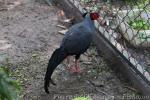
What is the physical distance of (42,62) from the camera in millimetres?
3506

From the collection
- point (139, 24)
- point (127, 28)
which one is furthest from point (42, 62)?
point (139, 24)

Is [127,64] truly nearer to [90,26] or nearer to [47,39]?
[90,26]

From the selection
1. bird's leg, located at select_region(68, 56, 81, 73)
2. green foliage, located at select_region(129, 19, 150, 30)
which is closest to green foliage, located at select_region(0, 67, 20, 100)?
bird's leg, located at select_region(68, 56, 81, 73)

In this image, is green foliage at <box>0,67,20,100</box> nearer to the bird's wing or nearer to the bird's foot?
the bird's wing

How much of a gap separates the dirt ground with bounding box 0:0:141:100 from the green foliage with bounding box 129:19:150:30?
1.82 ft

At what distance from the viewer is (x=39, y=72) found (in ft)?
11.0

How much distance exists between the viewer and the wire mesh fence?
3.41 meters

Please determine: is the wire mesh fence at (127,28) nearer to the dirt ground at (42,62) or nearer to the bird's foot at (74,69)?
the dirt ground at (42,62)

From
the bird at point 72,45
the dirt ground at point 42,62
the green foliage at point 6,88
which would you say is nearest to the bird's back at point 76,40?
the bird at point 72,45

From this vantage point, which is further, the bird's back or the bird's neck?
the bird's neck

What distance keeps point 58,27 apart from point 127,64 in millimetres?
1384

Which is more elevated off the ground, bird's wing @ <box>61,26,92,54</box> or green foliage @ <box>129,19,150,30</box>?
green foliage @ <box>129,19,150,30</box>

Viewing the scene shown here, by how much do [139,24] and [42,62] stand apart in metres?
1.22

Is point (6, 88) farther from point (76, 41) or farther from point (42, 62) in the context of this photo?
point (42, 62)
